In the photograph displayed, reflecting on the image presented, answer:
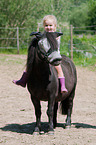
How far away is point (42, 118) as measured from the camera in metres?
5.79

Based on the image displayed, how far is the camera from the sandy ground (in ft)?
13.0

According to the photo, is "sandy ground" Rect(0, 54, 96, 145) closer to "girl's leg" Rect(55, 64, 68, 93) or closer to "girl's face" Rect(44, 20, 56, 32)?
"girl's leg" Rect(55, 64, 68, 93)

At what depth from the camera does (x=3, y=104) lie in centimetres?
686

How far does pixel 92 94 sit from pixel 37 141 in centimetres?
467

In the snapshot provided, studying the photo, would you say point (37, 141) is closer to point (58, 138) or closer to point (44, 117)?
point (58, 138)

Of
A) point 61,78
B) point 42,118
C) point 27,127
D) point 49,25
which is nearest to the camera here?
point 61,78

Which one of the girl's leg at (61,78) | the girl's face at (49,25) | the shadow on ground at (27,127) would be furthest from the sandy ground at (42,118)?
the girl's face at (49,25)

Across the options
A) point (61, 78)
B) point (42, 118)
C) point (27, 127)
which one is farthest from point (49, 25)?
point (42, 118)

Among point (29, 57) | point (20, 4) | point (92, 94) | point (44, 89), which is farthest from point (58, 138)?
point (20, 4)

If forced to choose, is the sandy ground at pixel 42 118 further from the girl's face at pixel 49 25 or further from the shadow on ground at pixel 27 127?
the girl's face at pixel 49 25

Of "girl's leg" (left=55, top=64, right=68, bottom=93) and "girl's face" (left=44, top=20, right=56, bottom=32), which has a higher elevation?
"girl's face" (left=44, top=20, right=56, bottom=32)

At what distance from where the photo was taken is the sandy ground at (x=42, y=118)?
13.0 feet

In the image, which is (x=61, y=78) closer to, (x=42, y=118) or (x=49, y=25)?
(x=49, y=25)

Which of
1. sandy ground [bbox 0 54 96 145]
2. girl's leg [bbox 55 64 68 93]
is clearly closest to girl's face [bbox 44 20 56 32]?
girl's leg [bbox 55 64 68 93]
